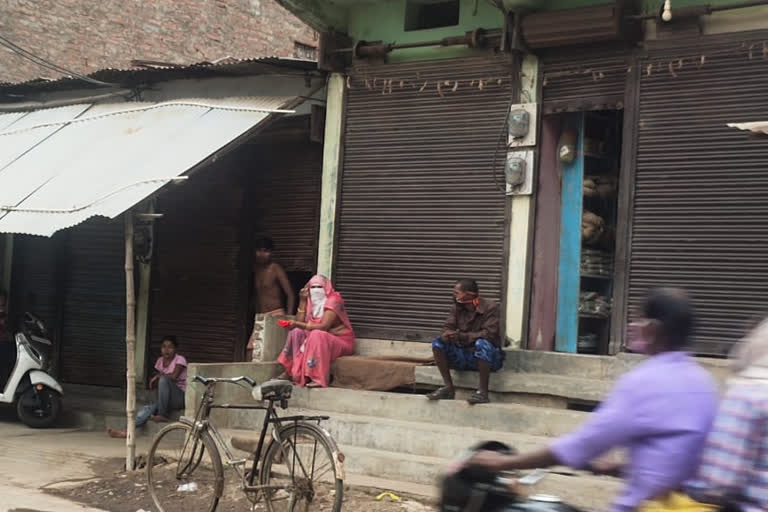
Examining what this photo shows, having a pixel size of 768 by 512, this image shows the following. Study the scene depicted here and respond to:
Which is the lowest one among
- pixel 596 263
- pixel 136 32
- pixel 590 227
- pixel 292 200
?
pixel 596 263

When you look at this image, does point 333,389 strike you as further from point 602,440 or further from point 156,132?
point 602,440

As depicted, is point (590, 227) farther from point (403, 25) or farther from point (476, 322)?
point (403, 25)

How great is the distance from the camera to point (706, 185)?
855 cm

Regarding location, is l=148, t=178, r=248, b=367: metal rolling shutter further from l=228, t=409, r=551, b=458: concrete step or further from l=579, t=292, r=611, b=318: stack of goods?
l=579, t=292, r=611, b=318: stack of goods

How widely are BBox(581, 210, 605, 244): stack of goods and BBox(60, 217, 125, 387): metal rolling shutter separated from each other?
614cm

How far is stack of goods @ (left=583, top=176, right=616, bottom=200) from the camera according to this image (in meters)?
9.70

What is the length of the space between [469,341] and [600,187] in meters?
2.16

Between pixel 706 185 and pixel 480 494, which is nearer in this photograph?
pixel 480 494

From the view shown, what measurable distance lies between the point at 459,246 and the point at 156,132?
11.1 feet

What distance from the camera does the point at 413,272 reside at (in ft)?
33.4

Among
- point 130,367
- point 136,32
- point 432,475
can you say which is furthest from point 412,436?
point 136,32

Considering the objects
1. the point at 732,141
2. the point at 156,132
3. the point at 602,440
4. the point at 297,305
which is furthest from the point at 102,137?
the point at 602,440

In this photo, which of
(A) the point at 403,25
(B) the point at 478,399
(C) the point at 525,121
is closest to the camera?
(B) the point at 478,399

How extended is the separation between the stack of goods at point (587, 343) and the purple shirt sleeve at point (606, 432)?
644 cm
